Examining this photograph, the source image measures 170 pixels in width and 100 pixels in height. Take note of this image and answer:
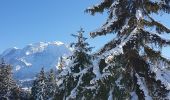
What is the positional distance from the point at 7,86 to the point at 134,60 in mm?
58222

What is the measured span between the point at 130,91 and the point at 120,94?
0.47 m

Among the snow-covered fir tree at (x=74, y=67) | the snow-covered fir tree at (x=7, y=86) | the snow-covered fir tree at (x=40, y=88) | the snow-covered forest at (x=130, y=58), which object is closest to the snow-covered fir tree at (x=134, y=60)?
the snow-covered forest at (x=130, y=58)

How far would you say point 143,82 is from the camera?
14.4 m

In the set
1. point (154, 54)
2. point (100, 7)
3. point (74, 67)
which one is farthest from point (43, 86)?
point (154, 54)

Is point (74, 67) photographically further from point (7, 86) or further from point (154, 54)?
point (7, 86)

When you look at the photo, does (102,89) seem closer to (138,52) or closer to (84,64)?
(138,52)

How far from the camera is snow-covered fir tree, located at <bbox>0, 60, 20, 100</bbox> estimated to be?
69562 millimetres

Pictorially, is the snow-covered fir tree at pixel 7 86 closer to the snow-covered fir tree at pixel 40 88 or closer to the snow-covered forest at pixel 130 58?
the snow-covered fir tree at pixel 40 88

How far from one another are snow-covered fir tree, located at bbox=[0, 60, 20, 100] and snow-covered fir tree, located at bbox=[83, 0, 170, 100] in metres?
56.9

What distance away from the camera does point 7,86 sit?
7012cm

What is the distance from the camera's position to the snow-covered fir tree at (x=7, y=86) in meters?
69.6

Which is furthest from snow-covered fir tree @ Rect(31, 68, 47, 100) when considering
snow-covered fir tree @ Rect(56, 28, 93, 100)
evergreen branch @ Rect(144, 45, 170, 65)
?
evergreen branch @ Rect(144, 45, 170, 65)

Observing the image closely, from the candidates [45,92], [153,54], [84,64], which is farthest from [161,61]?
[45,92]

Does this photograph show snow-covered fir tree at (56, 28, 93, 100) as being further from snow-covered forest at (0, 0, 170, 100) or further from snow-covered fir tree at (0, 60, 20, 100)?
snow-covered fir tree at (0, 60, 20, 100)
